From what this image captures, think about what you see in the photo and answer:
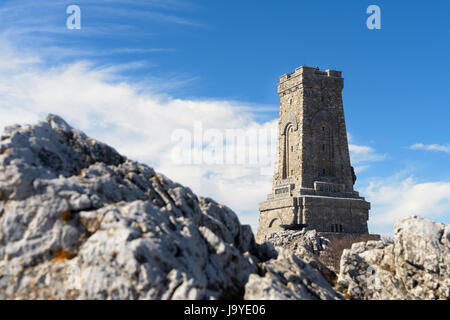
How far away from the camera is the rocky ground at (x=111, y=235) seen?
13.1 metres

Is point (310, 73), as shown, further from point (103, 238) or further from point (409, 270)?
point (103, 238)

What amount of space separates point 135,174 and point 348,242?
4890 centimetres

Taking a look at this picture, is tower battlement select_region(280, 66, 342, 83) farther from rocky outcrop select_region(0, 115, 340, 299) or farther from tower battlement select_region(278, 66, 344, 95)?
rocky outcrop select_region(0, 115, 340, 299)

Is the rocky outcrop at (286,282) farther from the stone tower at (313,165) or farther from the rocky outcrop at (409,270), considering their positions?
the stone tower at (313,165)

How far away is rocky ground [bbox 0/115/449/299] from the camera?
13062 millimetres

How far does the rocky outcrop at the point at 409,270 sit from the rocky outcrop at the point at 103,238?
4.23 metres

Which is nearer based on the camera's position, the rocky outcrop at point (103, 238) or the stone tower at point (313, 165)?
the rocky outcrop at point (103, 238)

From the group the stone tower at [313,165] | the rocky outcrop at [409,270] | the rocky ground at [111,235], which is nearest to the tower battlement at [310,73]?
the stone tower at [313,165]

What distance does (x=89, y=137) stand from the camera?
18203mm

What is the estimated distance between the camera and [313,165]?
68.1 metres

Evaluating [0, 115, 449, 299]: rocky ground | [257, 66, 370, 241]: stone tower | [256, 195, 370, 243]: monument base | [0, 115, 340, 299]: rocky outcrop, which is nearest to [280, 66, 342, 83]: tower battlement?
[257, 66, 370, 241]: stone tower

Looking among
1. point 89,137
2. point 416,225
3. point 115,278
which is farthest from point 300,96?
point 115,278

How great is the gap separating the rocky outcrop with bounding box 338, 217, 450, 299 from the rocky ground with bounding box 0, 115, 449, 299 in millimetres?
981

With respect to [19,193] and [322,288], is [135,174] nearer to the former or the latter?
[19,193]
